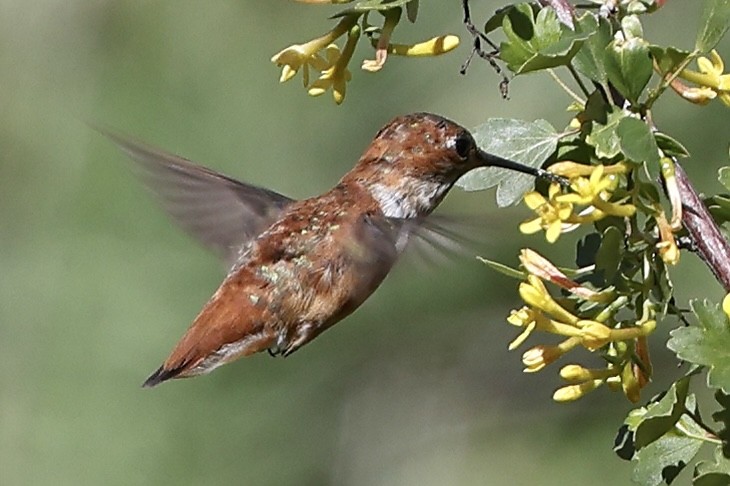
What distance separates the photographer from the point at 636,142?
1.47 metres

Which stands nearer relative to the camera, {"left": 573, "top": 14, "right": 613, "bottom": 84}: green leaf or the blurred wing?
{"left": 573, "top": 14, "right": 613, "bottom": 84}: green leaf

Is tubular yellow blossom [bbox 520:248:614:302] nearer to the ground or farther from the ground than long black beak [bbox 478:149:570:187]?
nearer to the ground

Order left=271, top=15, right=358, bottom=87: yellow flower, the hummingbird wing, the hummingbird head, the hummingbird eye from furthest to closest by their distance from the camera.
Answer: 1. the hummingbird wing
2. the hummingbird head
3. the hummingbird eye
4. left=271, top=15, right=358, bottom=87: yellow flower

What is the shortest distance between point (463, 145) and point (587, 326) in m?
0.54

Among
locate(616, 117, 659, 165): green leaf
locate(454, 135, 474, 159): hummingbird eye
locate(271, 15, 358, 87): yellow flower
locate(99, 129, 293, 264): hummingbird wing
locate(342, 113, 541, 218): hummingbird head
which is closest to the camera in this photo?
locate(616, 117, 659, 165): green leaf

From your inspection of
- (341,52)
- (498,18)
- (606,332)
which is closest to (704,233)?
(606,332)

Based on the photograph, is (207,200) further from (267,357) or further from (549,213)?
(267,357)

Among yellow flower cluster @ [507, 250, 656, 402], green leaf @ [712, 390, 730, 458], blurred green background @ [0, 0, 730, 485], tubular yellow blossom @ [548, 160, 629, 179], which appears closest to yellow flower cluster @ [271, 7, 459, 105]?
tubular yellow blossom @ [548, 160, 629, 179]

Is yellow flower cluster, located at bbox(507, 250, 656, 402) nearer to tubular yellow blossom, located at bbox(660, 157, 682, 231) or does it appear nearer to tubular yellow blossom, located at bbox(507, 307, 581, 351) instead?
tubular yellow blossom, located at bbox(507, 307, 581, 351)

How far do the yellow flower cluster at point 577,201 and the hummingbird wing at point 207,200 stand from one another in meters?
0.82

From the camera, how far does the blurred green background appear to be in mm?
4480

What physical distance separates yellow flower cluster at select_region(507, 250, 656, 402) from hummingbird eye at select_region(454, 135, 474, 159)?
0.41 metres

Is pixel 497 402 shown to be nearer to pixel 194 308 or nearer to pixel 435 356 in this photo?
pixel 435 356

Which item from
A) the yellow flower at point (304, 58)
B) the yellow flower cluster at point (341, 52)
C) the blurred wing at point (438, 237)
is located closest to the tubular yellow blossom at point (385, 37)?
the yellow flower cluster at point (341, 52)
